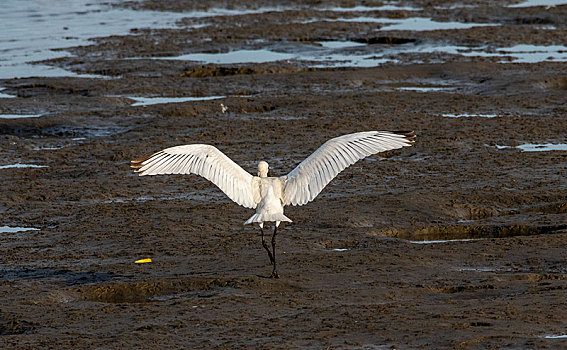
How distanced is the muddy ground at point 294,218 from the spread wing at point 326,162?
2.44ft

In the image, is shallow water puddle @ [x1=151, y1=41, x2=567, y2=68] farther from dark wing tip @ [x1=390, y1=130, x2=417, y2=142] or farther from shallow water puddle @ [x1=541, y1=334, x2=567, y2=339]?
shallow water puddle @ [x1=541, y1=334, x2=567, y2=339]

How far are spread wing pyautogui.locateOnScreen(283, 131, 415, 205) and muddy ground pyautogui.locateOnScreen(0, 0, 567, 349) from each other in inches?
29.3

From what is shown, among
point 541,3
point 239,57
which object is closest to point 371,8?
point 541,3

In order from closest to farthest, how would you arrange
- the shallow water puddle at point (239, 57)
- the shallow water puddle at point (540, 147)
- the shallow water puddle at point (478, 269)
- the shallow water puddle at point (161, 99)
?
the shallow water puddle at point (478, 269) < the shallow water puddle at point (540, 147) < the shallow water puddle at point (161, 99) < the shallow water puddle at point (239, 57)

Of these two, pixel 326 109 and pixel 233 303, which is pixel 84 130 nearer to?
pixel 326 109

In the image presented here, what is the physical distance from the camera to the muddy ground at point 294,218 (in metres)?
7.37

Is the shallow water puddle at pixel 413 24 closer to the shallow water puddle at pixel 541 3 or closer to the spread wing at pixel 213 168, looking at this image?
the shallow water puddle at pixel 541 3

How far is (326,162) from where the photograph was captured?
8391mm

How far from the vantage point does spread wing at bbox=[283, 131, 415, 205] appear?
8383 millimetres

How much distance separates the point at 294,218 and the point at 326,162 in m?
2.47

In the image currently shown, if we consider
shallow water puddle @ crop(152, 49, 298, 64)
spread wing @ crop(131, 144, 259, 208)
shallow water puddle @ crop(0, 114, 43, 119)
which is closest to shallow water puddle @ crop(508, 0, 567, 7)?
shallow water puddle @ crop(152, 49, 298, 64)

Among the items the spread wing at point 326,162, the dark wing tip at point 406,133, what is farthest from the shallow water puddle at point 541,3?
the spread wing at point 326,162

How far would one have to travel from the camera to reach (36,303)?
8.09m

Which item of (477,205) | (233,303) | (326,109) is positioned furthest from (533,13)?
(233,303)
